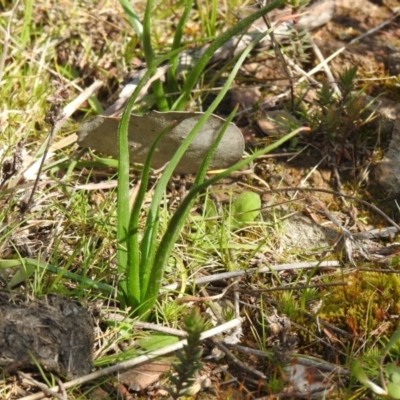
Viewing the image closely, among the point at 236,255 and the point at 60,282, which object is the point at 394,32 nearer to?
the point at 236,255

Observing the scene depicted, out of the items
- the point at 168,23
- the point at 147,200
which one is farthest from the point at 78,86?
the point at 147,200

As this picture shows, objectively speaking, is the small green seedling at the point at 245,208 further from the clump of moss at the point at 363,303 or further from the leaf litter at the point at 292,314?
the clump of moss at the point at 363,303

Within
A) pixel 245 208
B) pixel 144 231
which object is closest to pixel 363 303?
pixel 245 208

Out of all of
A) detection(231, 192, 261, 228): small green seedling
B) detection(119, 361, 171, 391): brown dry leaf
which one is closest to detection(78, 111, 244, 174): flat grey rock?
detection(231, 192, 261, 228): small green seedling

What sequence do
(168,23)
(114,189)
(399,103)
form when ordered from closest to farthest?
(114,189)
(399,103)
(168,23)

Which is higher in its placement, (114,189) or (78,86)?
(78,86)

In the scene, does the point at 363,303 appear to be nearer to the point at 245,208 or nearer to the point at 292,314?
the point at 292,314
